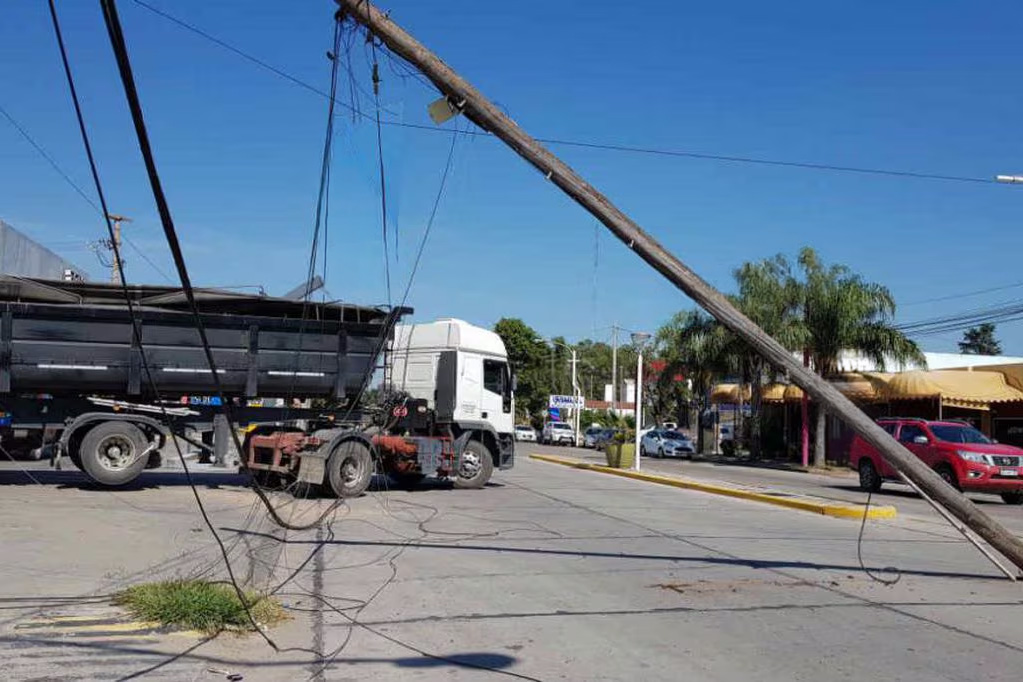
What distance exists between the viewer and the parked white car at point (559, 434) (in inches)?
2403

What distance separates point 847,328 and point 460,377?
70.8ft

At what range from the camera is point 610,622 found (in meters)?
7.55

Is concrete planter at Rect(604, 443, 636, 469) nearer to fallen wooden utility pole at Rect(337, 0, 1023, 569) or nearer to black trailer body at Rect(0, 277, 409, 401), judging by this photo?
black trailer body at Rect(0, 277, 409, 401)

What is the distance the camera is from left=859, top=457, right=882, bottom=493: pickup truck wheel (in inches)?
906

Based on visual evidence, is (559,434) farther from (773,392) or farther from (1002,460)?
(1002,460)

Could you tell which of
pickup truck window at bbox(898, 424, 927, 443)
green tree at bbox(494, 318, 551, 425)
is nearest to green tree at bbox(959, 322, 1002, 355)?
green tree at bbox(494, 318, 551, 425)

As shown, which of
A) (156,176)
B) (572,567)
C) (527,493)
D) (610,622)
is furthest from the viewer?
(527,493)

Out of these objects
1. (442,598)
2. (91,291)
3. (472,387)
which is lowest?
(442,598)

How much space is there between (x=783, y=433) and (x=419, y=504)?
3190cm

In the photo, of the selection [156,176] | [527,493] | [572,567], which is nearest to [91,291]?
[527,493]

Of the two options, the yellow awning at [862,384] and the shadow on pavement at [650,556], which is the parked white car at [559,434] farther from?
the shadow on pavement at [650,556]

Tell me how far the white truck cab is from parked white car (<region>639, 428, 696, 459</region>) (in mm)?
26195

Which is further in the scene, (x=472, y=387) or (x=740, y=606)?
(x=472, y=387)

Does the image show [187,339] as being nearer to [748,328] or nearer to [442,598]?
[442,598]
